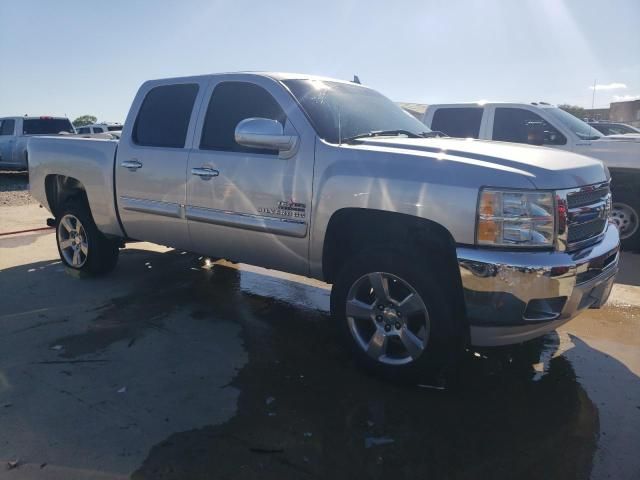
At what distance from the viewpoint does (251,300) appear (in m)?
4.98

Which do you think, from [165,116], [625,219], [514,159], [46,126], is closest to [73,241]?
[165,116]

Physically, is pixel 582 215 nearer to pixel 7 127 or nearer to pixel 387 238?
pixel 387 238

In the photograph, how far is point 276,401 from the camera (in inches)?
121

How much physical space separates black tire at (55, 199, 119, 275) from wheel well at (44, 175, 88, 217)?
0.07 metres

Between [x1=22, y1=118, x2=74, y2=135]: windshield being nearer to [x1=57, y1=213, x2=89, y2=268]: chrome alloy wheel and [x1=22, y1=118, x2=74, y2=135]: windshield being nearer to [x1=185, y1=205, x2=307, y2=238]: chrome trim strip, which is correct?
[x1=57, y1=213, x2=89, y2=268]: chrome alloy wheel

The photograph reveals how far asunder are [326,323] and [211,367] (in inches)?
47.6

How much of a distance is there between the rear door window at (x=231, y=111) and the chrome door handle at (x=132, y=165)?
765 mm

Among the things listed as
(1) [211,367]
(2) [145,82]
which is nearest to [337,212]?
(1) [211,367]

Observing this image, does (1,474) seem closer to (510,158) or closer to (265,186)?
(265,186)

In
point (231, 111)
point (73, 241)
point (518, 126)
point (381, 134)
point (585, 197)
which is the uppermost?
point (518, 126)

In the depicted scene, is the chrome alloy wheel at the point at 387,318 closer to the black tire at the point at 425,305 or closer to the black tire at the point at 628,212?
the black tire at the point at 425,305

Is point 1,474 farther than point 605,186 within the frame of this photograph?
Result: No

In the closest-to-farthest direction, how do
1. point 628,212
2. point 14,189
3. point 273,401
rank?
point 273,401 < point 628,212 < point 14,189

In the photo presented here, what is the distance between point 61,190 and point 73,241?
0.58m
